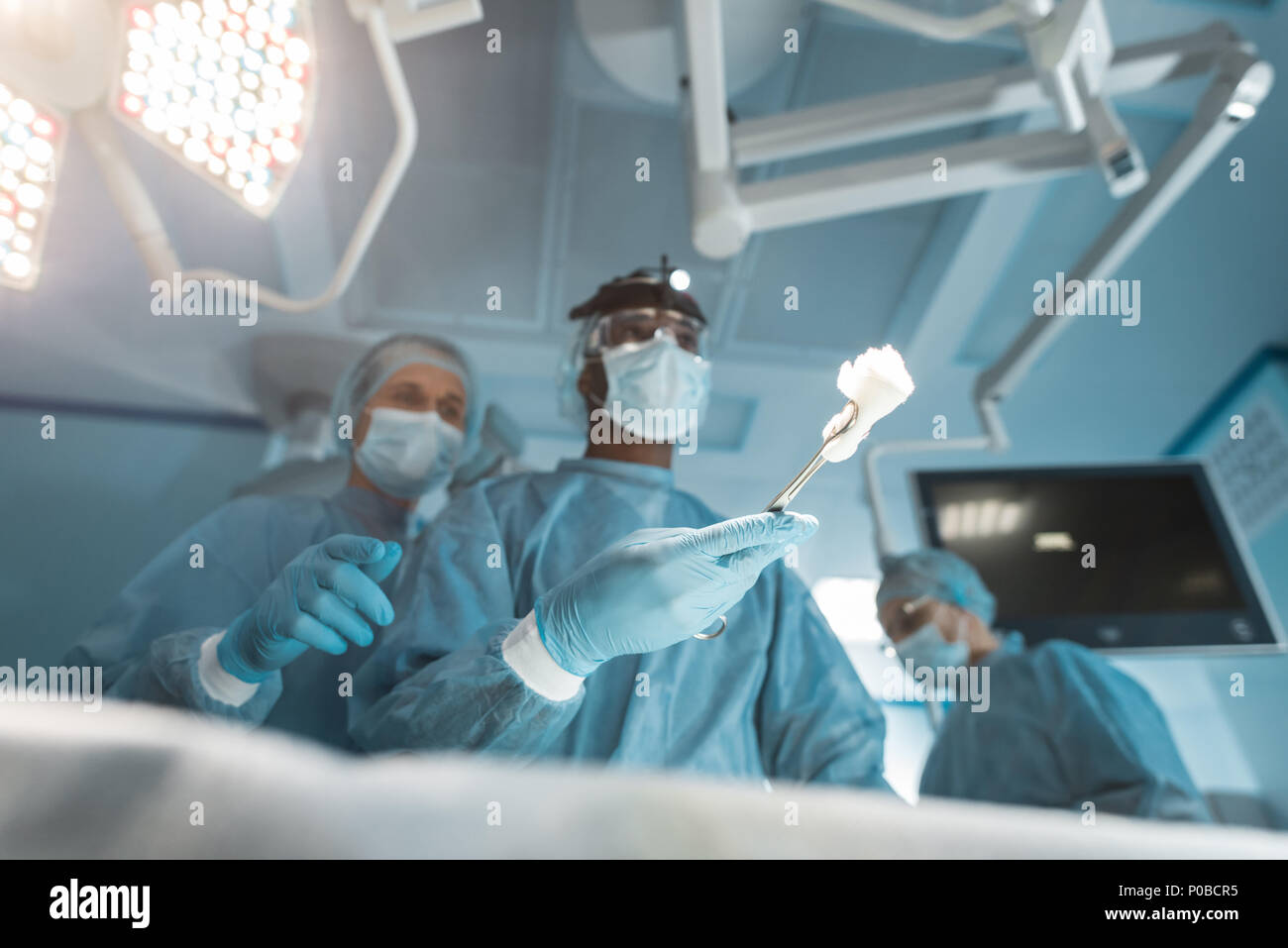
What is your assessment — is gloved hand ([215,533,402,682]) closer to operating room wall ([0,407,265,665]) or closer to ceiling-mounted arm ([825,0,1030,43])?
operating room wall ([0,407,265,665])

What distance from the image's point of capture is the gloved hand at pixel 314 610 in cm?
101

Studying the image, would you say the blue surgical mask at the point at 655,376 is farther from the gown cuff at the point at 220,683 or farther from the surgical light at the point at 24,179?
the surgical light at the point at 24,179

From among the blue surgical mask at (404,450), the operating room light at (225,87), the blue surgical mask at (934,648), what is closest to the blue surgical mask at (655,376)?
the blue surgical mask at (404,450)

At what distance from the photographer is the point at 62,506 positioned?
1.94 meters

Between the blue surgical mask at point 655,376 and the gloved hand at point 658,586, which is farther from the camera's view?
the blue surgical mask at point 655,376

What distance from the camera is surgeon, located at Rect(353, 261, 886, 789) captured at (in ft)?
3.09

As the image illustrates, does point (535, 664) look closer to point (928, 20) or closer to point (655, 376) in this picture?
point (655, 376)

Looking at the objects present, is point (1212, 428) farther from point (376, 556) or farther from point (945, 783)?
point (376, 556)

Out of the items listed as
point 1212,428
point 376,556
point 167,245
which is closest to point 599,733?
point 376,556

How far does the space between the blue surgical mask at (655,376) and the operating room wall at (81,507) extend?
3.42 feet

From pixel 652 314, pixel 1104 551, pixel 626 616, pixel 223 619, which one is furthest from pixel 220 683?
pixel 1104 551

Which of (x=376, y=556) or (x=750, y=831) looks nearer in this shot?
(x=750, y=831)

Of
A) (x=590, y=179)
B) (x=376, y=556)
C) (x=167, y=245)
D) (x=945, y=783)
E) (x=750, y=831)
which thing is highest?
(x=590, y=179)
